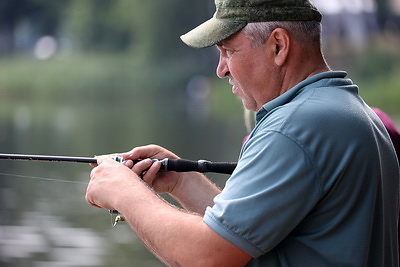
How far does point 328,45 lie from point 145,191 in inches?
1840

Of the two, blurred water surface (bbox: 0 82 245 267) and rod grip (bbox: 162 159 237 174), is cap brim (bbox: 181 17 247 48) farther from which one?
blurred water surface (bbox: 0 82 245 267)

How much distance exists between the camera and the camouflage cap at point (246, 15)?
2252mm

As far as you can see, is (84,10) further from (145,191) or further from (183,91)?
→ (145,191)

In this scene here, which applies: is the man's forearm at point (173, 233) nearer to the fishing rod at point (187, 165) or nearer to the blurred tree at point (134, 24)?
the fishing rod at point (187, 165)

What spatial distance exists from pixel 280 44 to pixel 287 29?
0.12 ft

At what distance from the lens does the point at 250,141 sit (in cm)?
216

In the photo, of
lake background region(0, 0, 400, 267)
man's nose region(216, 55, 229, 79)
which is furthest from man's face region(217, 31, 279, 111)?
lake background region(0, 0, 400, 267)

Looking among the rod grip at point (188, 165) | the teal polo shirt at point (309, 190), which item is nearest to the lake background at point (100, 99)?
the rod grip at point (188, 165)

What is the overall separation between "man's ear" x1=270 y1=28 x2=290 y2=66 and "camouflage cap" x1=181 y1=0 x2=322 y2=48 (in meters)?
0.03

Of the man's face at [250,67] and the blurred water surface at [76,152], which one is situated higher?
the man's face at [250,67]

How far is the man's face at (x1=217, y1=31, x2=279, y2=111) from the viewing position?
2279 millimetres

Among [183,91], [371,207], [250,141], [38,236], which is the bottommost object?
[183,91]

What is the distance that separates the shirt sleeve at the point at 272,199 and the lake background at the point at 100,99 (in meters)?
1.30

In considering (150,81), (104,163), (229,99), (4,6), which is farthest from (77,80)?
(104,163)
